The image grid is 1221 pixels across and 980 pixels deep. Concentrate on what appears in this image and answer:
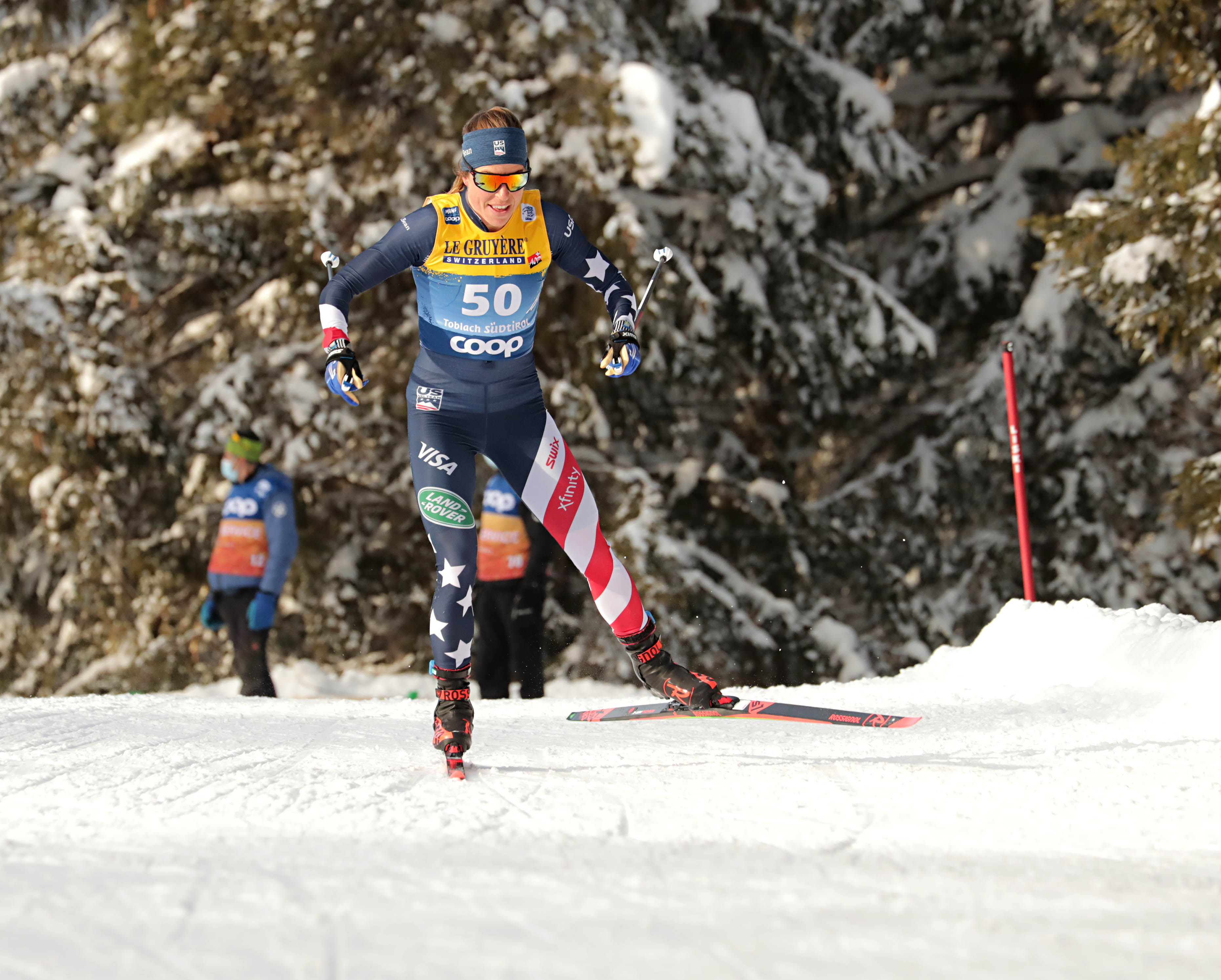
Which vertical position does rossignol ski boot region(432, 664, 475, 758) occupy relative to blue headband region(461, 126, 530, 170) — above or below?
below

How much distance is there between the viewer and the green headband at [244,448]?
7.29m

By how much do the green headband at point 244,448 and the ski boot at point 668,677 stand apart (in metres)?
3.93

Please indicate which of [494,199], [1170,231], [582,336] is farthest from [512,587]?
[1170,231]

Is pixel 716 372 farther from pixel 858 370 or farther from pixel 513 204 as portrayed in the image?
pixel 513 204

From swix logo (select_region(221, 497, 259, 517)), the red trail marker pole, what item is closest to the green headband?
swix logo (select_region(221, 497, 259, 517))

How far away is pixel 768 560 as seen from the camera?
422 inches

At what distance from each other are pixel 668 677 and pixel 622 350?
1233mm

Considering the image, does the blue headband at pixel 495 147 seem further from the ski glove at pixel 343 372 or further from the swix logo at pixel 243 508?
the swix logo at pixel 243 508

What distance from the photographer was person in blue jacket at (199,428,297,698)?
23.7 feet

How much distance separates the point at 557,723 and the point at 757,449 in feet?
25.6

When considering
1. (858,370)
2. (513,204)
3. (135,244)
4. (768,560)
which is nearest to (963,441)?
(858,370)

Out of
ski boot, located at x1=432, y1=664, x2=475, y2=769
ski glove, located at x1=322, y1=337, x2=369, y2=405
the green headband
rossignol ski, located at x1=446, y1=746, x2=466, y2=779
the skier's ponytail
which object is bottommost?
rossignol ski, located at x1=446, y1=746, x2=466, y2=779

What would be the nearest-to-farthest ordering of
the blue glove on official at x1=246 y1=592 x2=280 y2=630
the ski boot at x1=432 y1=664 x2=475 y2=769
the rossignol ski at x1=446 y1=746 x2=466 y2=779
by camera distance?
the rossignol ski at x1=446 y1=746 x2=466 y2=779 < the ski boot at x1=432 y1=664 x2=475 y2=769 < the blue glove on official at x1=246 y1=592 x2=280 y2=630

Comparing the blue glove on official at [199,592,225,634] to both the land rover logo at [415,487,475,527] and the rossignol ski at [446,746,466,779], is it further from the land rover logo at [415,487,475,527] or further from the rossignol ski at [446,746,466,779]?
the rossignol ski at [446,746,466,779]
